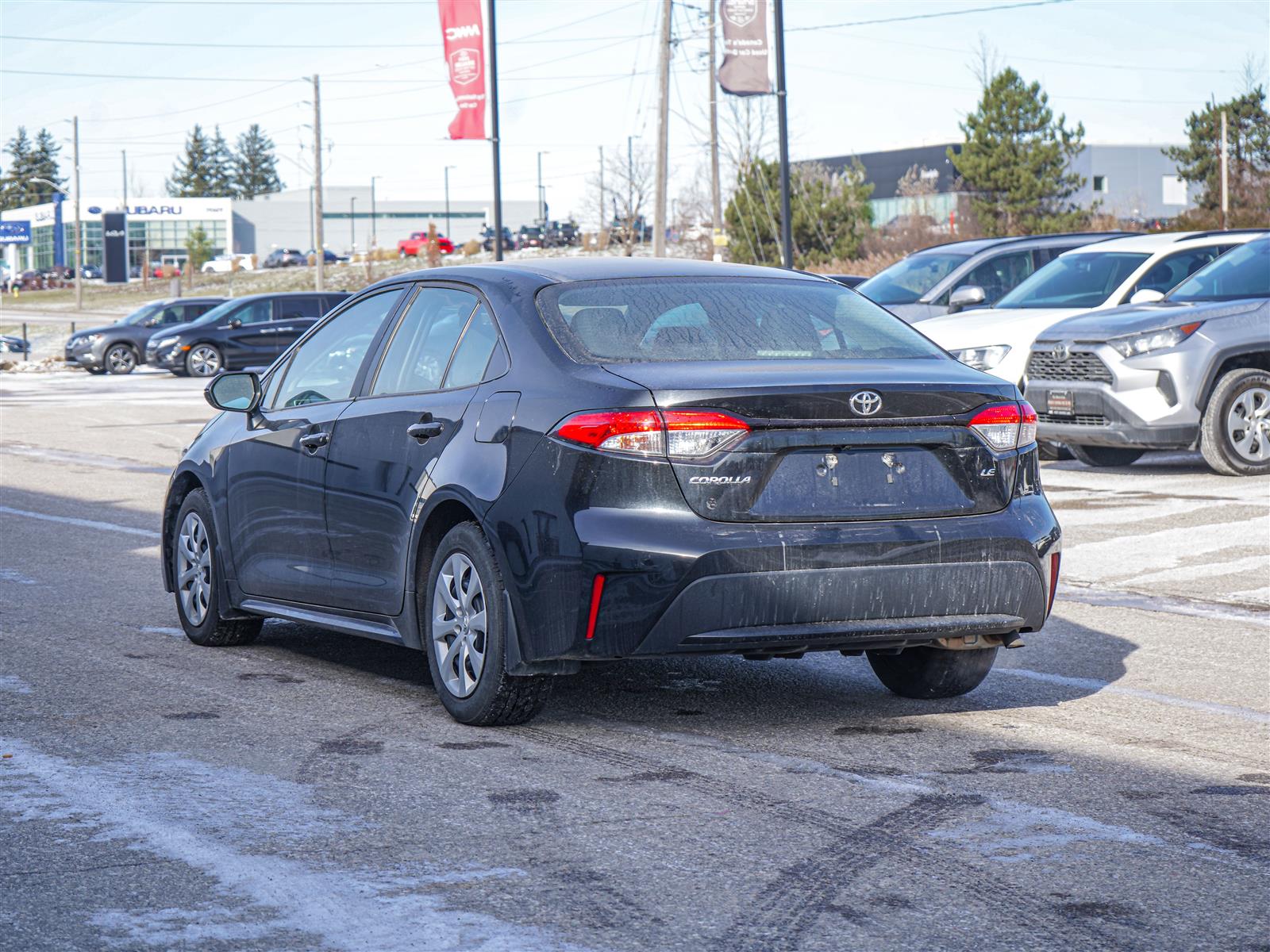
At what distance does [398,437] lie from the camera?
6117 mm

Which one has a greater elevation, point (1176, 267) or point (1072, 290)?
point (1176, 267)

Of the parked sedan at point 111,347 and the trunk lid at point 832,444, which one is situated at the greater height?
the parked sedan at point 111,347

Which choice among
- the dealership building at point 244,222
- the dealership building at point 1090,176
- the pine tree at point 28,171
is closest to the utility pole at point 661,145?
the dealership building at point 1090,176

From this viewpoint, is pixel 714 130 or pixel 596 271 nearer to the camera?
pixel 596 271

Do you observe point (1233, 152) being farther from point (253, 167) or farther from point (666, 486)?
point (253, 167)

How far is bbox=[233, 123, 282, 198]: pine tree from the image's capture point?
612ft

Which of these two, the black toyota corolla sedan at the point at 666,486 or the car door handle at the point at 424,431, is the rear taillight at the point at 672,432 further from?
the car door handle at the point at 424,431

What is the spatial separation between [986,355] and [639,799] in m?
10.7

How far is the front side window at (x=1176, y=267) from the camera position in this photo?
15.4 m

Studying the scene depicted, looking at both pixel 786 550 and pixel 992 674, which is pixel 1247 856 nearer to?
pixel 786 550

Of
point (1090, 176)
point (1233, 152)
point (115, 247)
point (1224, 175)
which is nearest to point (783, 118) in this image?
point (1224, 175)

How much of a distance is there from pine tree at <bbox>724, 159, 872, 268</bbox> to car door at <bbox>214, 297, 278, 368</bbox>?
1851 cm

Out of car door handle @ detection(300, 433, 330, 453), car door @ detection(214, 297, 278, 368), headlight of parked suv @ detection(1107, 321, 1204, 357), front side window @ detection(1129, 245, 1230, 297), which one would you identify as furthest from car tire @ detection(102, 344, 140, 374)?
car door handle @ detection(300, 433, 330, 453)

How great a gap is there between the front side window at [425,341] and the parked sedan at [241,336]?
27.9 metres
